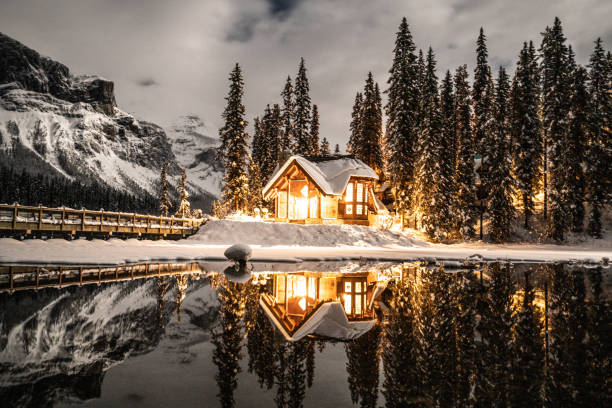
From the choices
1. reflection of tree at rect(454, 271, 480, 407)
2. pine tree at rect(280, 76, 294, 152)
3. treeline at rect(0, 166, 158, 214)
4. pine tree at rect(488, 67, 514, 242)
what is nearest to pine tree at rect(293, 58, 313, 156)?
pine tree at rect(280, 76, 294, 152)

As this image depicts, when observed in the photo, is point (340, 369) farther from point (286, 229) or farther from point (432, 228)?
point (432, 228)

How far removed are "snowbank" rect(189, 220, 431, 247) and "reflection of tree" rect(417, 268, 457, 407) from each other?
63.2ft

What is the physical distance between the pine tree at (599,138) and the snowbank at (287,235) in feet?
66.8

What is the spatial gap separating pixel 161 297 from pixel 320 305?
369cm

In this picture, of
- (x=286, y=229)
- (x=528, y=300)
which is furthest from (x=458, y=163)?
(x=528, y=300)

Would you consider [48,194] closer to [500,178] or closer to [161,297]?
[500,178]

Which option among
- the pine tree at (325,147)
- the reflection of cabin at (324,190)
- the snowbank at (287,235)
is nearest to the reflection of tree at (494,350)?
the snowbank at (287,235)

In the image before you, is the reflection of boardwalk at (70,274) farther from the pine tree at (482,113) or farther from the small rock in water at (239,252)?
the pine tree at (482,113)

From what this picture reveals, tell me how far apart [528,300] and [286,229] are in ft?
73.6

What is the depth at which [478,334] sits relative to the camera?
5.75m

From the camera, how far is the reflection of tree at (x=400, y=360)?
3573mm

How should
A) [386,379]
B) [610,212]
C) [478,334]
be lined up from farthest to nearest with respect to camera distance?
1. [610,212]
2. [478,334]
3. [386,379]

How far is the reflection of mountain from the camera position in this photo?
3.73 meters

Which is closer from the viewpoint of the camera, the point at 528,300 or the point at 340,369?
the point at 340,369
